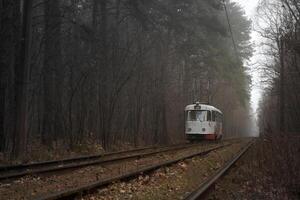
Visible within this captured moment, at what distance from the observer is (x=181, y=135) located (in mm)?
39000

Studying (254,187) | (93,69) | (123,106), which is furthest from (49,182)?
(123,106)

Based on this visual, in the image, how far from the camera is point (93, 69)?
69.1 ft

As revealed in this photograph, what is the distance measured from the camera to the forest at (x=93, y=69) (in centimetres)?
1578

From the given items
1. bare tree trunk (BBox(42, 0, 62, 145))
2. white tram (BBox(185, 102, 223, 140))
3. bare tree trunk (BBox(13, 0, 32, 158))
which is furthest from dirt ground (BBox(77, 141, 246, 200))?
white tram (BBox(185, 102, 223, 140))

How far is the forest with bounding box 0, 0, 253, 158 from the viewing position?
51.8 feet

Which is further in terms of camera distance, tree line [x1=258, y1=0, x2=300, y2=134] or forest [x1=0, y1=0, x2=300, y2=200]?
tree line [x1=258, y1=0, x2=300, y2=134]

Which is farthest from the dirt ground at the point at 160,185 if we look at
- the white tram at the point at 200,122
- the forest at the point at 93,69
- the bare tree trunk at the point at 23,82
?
the white tram at the point at 200,122

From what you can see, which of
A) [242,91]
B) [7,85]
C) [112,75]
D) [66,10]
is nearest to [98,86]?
[112,75]

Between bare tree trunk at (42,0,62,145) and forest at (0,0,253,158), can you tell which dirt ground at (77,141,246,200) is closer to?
forest at (0,0,253,158)

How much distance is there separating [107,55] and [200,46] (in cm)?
1478

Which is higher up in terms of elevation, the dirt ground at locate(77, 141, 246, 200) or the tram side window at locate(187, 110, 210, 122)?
the tram side window at locate(187, 110, 210, 122)

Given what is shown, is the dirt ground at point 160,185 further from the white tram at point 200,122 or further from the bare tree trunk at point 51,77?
the white tram at point 200,122

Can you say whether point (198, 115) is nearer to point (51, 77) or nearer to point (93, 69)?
point (93, 69)

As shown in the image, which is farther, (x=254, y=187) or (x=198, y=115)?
(x=198, y=115)
